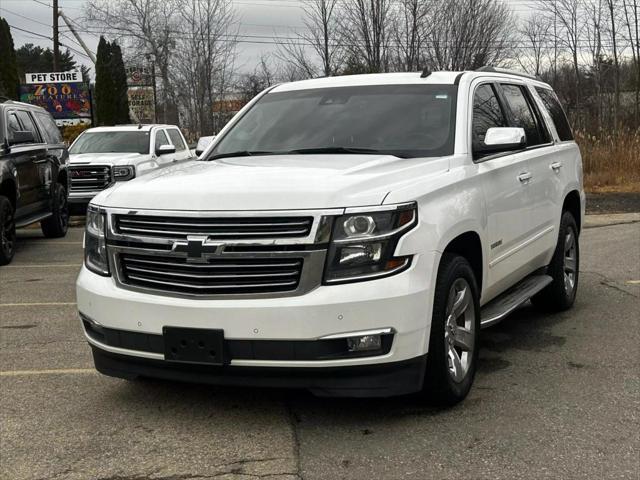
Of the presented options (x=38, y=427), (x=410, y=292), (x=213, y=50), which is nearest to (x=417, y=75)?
(x=410, y=292)

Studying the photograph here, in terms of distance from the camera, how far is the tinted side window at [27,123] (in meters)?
11.0

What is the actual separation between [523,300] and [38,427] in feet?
10.4

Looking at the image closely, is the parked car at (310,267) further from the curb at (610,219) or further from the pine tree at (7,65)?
the pine tree at (7,65)

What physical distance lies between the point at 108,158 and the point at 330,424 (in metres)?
11.5

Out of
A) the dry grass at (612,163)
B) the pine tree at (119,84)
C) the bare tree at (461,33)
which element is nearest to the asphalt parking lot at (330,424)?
the dry grass at (612,163)

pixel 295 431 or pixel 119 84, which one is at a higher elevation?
pixel 119 84

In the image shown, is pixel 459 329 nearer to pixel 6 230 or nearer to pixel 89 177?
pixel 6 230

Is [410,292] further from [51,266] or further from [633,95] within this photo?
[633,95]

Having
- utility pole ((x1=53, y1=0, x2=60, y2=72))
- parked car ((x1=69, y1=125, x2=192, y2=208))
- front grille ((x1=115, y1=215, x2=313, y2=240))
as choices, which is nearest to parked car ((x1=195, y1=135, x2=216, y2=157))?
front grille ((x1=115, y1=215, x2=313, y2=240))

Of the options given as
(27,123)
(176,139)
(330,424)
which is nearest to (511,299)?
(330,424)

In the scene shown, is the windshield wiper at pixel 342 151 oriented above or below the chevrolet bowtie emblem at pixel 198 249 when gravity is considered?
above

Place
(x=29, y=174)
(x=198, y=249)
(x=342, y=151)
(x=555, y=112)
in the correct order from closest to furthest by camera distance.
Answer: (x=198, y=249)
(x=342, y=151)
(x=555, y=112)
(x=29, y=174)

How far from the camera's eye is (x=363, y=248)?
3.65 m

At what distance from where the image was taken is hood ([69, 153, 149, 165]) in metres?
14.4
